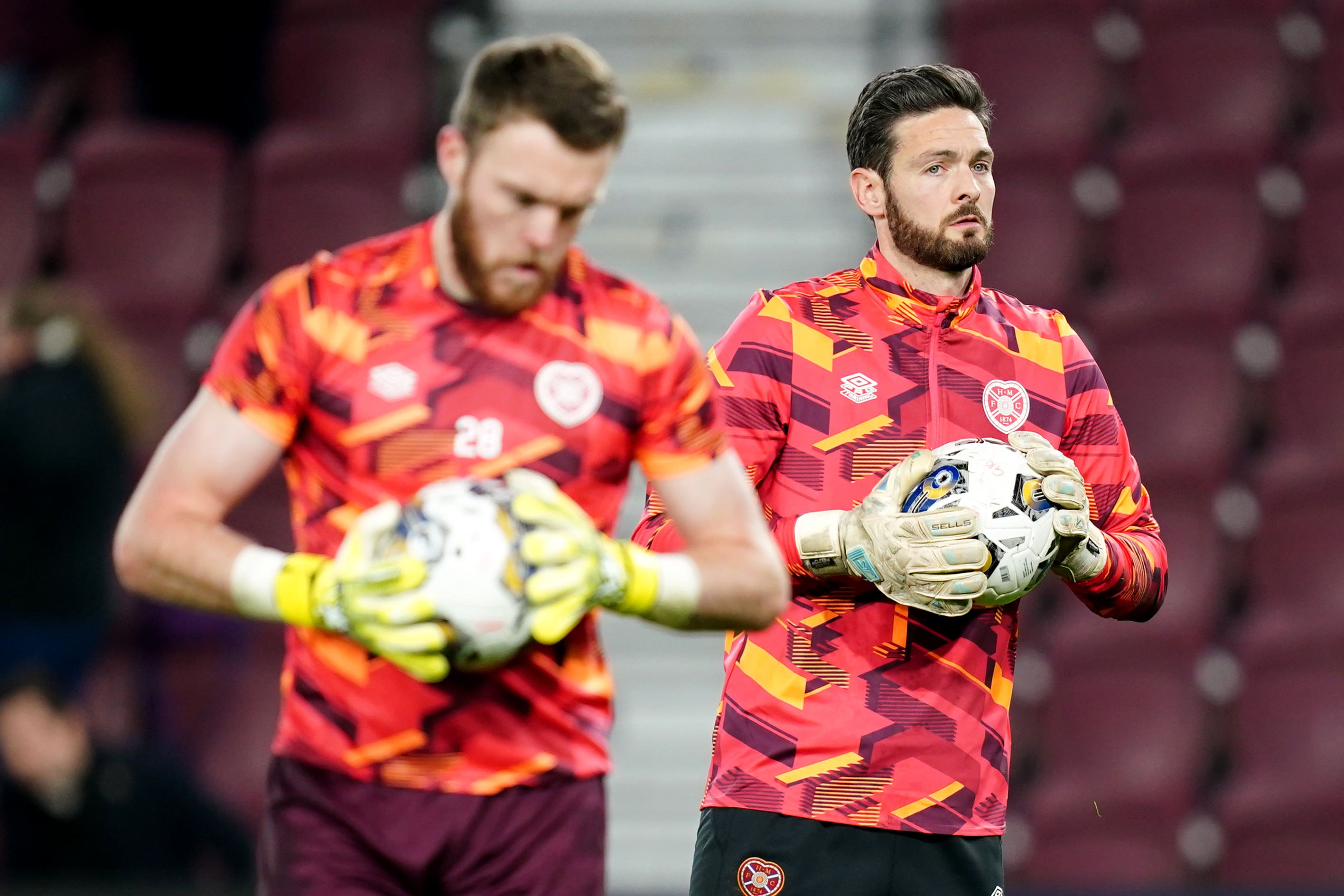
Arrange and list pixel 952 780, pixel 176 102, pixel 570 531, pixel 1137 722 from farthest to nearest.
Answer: pixel 176 102 < pixel 1137 722 < pixel 952 780 < pixel 570 531

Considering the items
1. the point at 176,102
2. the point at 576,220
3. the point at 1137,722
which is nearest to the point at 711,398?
the point at 576,220

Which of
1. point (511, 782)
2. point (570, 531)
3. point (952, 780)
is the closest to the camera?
point (570, 531)

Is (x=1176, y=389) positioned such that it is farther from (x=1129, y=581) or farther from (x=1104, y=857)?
(x=1129, y=581)

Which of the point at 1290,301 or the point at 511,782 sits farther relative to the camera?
the point at 1290,301

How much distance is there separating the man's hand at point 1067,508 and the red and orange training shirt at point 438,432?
2.01 feet

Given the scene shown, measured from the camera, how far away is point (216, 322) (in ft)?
23.3

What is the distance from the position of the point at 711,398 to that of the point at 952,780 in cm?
83

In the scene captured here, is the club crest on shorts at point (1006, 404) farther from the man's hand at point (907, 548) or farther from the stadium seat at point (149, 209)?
the stadium seat at point (149, 209)

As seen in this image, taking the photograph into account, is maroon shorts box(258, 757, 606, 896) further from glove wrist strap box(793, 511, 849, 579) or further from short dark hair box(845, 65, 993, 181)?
short dark hair box(845, 65, 993, 181)

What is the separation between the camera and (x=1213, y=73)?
6977mm

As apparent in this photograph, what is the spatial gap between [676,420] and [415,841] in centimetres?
69

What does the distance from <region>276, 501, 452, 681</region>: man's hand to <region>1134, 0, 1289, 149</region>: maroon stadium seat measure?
520cm

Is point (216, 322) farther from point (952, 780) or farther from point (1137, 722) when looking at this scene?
point (952, 780)

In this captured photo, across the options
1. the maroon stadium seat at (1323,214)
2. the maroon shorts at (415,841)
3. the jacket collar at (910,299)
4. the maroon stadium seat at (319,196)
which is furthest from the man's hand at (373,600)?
the maroon stadium seat at (1323,214)
